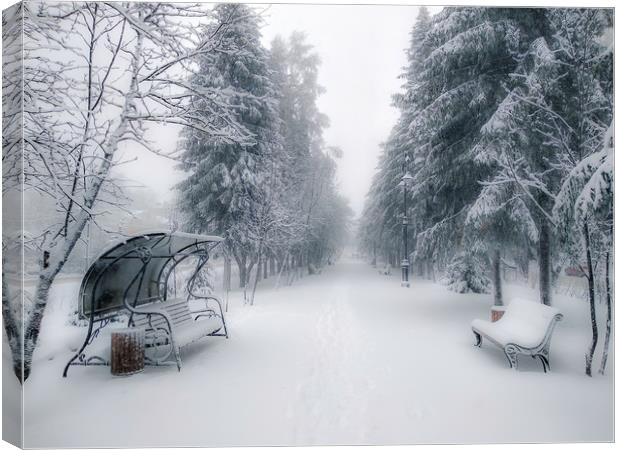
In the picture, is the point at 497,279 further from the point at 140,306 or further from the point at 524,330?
the point at 140,306

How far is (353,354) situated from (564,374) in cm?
282

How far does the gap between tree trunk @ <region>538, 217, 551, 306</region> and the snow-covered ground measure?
0.22 meters

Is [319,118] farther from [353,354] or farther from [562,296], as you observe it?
[562,296]

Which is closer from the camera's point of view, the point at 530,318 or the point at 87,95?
the point at 87,95

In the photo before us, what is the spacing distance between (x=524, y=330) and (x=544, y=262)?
1871 millimetres

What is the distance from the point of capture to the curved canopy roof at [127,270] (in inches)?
181

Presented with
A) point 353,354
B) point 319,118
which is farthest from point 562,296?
point 319,118

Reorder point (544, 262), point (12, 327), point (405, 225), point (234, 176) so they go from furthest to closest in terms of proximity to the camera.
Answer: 1. point (234, 176)
2. point (405, 225)
3. point (544, 262)
4. point (12, 327)

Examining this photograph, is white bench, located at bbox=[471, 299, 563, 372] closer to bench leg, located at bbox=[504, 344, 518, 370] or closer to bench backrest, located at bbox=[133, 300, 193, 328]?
bench leg, located at bbox=[504, 344, 518, 370]

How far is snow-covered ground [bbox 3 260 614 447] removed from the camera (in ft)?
11.9

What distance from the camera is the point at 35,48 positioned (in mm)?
4309

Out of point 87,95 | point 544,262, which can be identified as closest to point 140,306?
point 87,95

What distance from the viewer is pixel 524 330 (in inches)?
186

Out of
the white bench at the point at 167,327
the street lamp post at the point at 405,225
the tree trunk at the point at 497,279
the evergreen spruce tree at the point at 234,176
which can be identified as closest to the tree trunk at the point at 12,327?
the white bench at the point at 167,327
